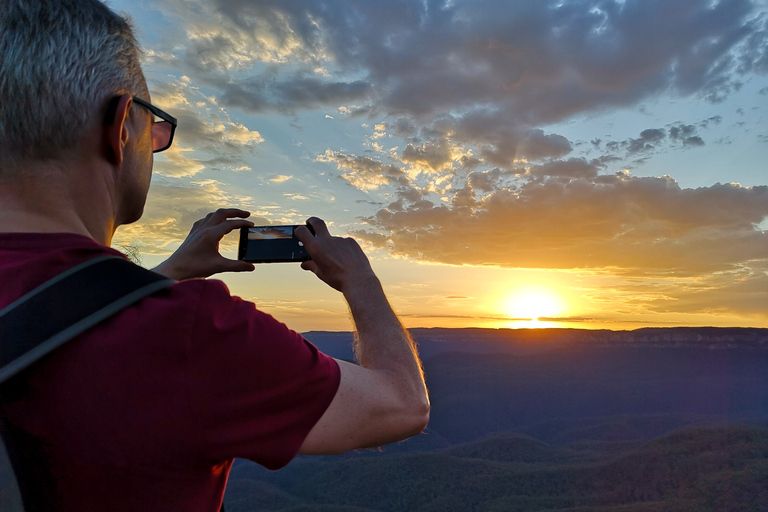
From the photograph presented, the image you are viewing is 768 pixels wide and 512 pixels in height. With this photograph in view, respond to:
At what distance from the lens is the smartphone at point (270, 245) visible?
2.29m

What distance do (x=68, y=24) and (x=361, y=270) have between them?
1183 mm

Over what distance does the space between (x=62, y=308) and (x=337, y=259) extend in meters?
0.92

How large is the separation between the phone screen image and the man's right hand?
0.33 m

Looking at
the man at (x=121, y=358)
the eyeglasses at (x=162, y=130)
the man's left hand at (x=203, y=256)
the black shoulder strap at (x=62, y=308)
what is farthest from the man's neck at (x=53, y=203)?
the man's left hand at (x=203, y=256)

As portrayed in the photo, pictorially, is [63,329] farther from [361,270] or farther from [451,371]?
[451,371]

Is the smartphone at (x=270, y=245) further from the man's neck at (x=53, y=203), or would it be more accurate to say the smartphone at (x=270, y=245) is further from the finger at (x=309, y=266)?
the man's neck at (x=53, y=203)

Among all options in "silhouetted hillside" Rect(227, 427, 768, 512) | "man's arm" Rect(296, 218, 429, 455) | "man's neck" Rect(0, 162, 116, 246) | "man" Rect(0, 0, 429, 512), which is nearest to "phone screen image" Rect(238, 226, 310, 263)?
"man's arm" Rect(296, 218, 429, 455)

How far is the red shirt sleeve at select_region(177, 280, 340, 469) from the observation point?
1096 millimetres

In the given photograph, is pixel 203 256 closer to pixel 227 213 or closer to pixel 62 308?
pixel 227 213

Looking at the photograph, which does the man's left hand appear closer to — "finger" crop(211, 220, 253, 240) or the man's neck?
"finger" crop(211, 220, 253, 240)

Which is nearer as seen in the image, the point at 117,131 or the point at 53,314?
the point at 53,314

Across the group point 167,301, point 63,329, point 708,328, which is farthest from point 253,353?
point 708,328

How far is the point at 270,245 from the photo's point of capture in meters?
2.37

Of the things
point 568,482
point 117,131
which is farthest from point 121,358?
point 568,482
